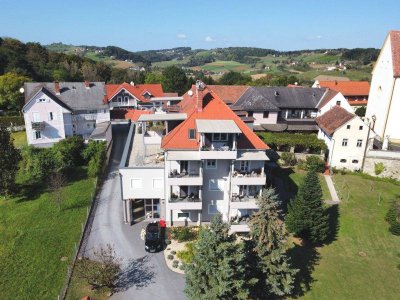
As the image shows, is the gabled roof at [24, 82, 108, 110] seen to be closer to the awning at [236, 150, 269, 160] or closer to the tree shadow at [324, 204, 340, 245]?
the awning at [236, 150, 269, 160]

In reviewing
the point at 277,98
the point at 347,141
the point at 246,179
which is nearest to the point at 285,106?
the point at 277,98

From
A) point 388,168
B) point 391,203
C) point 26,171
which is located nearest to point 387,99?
point 388,168

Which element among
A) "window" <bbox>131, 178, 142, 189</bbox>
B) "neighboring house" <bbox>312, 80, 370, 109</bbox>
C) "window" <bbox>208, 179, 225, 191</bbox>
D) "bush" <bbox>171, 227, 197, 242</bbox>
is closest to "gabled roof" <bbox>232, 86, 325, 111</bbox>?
"window" <bbox>208, 179, 225, 191</bbox>

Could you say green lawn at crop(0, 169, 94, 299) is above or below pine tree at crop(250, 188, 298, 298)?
below

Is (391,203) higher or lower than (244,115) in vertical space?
lower

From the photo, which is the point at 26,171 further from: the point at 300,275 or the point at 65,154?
the point at 300,275

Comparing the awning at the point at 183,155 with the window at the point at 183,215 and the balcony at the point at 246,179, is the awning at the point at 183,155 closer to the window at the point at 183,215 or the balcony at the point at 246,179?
the balcony at the point at 246,179
